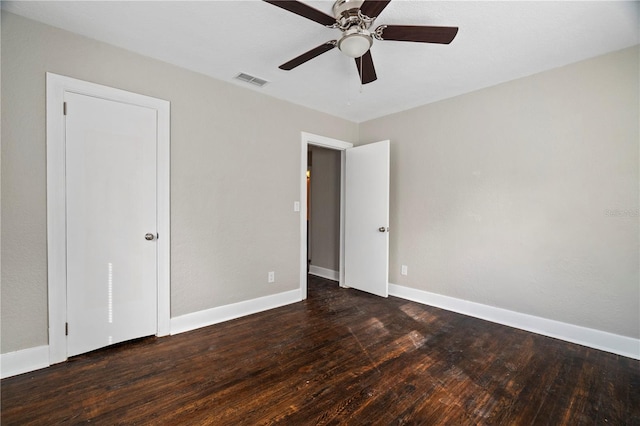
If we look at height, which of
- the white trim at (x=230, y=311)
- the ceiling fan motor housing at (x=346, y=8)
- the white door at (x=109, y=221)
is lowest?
the white trim at (x=230, y=311)

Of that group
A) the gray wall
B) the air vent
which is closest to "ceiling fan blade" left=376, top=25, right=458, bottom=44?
the air vent

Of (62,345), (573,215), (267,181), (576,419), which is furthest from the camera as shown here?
(267,181)

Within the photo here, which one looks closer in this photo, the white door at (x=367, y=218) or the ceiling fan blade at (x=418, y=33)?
the ceiling fan blade at (x=418, y=33)

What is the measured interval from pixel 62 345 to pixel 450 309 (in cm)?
373

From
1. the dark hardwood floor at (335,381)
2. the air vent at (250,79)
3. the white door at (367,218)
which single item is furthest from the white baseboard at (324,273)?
the air vent at (250,79)

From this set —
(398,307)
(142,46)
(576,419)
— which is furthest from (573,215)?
(142,46)

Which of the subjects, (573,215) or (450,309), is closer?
(573,215)

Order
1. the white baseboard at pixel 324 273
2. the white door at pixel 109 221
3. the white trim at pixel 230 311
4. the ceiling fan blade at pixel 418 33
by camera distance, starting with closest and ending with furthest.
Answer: the ceiling fan blade at pixel 418 33 → the white door at pixel 109 221 → the white trim at pixel 230 311 → the white baseboard at pixel 324 273

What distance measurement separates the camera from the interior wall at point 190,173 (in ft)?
6.52

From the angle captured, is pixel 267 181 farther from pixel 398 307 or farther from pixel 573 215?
pixel 573 215

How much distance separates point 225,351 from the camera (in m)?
2.36

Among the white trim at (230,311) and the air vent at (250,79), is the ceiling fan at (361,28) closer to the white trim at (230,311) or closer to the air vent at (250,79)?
the air vent at (250,79)

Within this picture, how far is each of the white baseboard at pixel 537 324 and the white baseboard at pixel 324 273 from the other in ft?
4.11

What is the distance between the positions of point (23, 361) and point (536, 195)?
4496 mm
